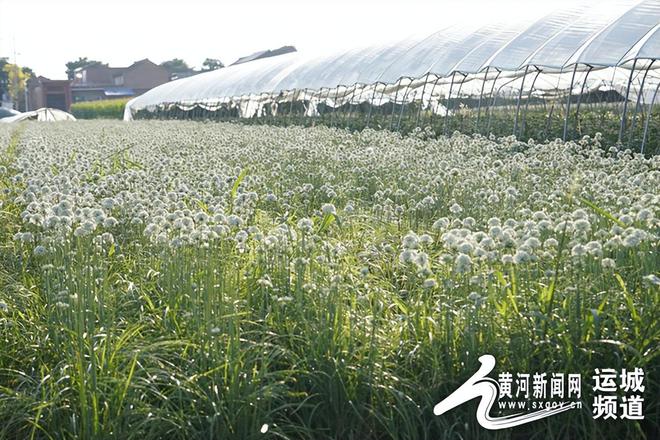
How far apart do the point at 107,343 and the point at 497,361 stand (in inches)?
86.2

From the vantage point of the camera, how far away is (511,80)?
849 inches

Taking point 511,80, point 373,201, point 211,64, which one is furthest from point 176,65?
point 373,201

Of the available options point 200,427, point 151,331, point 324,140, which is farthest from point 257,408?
point 324,140

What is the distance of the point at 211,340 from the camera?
466cm

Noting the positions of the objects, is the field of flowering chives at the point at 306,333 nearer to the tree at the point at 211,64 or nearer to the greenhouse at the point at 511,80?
the greenhouse at the point at 511,80

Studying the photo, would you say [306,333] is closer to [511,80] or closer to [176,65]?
[511,80]

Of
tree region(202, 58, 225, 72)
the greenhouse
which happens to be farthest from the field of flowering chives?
tree region(202, 58, 225, 72)

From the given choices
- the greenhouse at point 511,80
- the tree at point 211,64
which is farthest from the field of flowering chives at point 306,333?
the tree at point 211,64
